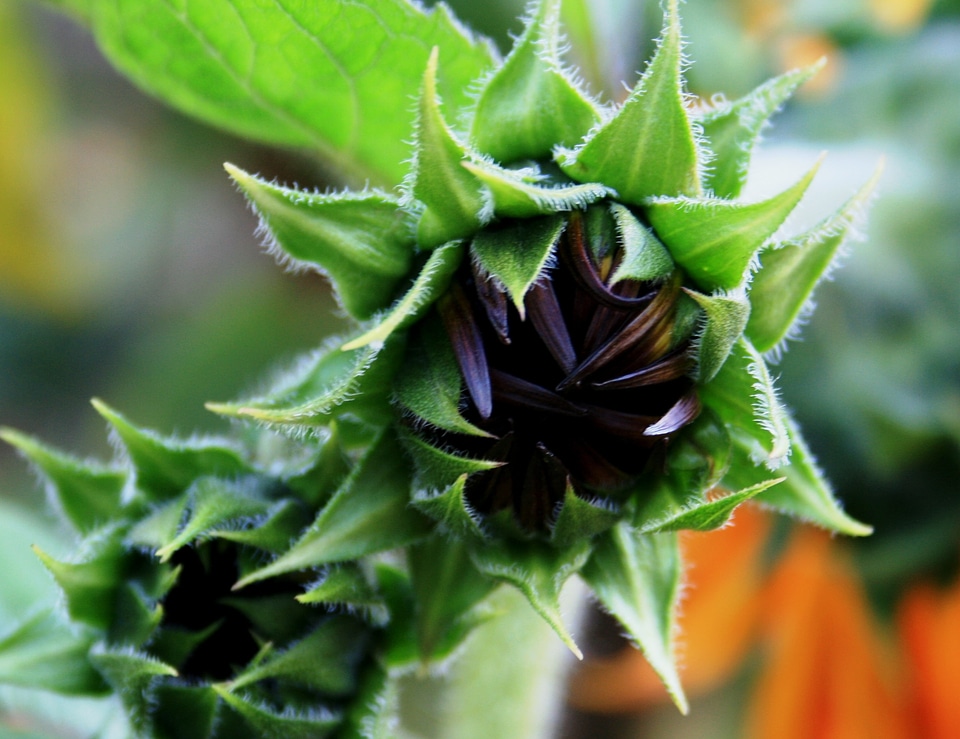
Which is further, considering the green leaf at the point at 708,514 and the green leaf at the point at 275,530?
the green leaf at the point at 275,530

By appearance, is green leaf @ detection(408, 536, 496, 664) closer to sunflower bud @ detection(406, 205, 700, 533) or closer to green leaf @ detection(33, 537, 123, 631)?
sunflower bud @ detection(406, 205, 700, 533)

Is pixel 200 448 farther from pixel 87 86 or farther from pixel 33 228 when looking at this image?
pixel 87 86

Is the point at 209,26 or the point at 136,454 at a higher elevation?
the point at 209,26

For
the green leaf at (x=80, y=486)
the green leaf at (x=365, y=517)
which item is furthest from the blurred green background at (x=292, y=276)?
the green leaf at (x=365, y=517)

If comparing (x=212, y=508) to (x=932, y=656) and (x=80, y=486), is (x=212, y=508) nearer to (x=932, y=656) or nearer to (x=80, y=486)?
(x=80, y=486)

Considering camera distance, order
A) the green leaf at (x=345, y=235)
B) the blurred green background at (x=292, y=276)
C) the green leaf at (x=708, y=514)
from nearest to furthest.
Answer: the green leaf at (x=708, y=514) < the green leaf at (x=345, y=235) < the blurred green background at (x=292, y=276)

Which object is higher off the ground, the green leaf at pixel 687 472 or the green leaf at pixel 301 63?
the green leaf at pixel 301 63

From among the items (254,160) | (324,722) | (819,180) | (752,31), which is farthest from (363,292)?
(254,160)

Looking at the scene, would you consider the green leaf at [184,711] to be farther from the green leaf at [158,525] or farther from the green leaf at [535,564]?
Result: the green leaf at [535,564]
